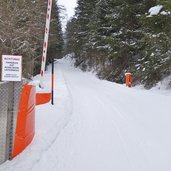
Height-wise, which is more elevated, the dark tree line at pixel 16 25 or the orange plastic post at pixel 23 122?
the dark tree line at pixel 16 25

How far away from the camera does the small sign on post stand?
5.91m

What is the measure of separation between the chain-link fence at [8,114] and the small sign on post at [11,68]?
163 mm

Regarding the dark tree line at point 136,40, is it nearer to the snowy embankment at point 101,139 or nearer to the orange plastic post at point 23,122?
the snowy embankment at point 101,139

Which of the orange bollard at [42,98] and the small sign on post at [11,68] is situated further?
the orange bollard at [42,98]

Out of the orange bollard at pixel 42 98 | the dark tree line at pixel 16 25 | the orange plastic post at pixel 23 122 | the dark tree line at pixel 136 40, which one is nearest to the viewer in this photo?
the orange plastic post at pixel 23 122

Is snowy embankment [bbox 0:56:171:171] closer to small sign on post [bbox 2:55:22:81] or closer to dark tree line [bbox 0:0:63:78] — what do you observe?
small sign on post [bbox 2:55:22:81]

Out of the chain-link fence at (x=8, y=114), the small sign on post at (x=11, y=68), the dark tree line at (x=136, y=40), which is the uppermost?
the dark tree line at (x=136, y=40)

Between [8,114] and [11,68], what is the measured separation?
29.6 inches

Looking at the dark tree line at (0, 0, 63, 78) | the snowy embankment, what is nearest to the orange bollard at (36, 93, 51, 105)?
the snowy embankment

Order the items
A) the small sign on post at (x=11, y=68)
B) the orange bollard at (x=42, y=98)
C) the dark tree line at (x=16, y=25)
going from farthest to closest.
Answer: the dark tree line at (x=16, y=25) → the orange bollard at (x=42, y=98) → the small sign on post at (x=11, y=68)

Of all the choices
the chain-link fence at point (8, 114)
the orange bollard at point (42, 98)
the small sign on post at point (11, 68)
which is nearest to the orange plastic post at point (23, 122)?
the chain-link fence at point (8, 114)

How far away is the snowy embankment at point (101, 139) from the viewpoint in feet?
19.4

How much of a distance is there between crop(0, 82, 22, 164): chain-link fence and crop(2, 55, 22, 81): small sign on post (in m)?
0.16

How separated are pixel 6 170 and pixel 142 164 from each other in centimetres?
210
